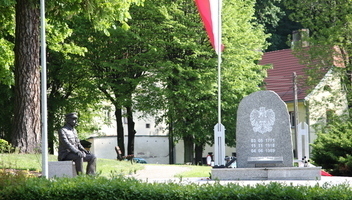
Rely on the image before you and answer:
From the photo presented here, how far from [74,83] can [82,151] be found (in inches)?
893

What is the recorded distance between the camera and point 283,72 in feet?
183

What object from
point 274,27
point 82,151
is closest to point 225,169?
point 82,151

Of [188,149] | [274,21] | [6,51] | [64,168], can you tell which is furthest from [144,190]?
[274,21]

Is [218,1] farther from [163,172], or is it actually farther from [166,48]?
[166,48]

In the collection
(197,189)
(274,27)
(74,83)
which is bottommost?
(197,189)

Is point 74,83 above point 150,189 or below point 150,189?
above

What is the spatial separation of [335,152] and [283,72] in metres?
29.6

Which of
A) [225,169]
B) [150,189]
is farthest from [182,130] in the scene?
[150,189]

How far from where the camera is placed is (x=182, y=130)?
39.7 metres

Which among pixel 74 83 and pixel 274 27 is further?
pixel 274 27

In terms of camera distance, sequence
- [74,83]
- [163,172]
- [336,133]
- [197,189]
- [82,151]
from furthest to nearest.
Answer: [74,83], [336,133], [163,172], [82,151], [197,189]

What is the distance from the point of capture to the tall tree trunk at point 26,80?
81.1 ft

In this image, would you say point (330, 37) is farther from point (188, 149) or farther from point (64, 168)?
point (64, 168)

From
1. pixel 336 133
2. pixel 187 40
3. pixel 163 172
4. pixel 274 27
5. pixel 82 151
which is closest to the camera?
pixel 82 151
